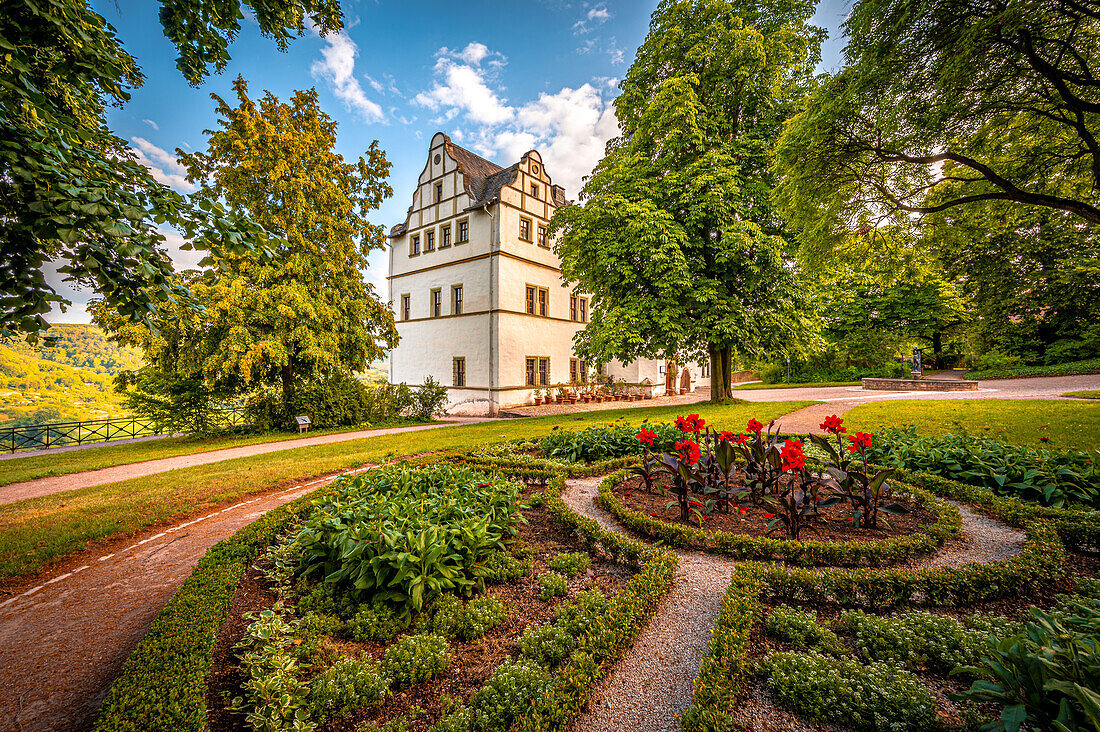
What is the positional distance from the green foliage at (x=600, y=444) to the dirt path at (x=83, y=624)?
16.4 ft

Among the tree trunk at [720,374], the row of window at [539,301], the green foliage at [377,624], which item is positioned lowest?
the green foliage at [377,624]

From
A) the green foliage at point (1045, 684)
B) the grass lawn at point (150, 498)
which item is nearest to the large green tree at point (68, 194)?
the grass lawn at point (150, 498)

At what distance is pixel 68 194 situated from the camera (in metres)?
2.56

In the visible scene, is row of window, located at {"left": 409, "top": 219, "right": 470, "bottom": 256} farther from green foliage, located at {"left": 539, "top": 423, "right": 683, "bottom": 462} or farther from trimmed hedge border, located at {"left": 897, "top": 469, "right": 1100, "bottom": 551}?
trimmed hedge border, located at {"left": 897, "top": 469, "right": 1100, "bottom": 551}

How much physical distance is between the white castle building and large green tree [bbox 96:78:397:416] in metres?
5.29

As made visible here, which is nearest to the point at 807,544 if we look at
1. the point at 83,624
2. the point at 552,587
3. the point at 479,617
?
the point at 552,587

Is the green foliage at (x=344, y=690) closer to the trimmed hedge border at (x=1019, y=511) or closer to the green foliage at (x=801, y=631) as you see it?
the green foliage at (x=801, y=631)

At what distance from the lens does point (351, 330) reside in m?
A: 15.2

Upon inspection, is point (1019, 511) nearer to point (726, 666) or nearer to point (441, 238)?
point (726, 666)

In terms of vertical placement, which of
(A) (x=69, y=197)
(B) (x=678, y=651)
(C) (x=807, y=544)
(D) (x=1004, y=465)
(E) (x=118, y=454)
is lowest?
(E) (x=118, y=454)

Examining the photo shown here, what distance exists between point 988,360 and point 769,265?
23.5 metres

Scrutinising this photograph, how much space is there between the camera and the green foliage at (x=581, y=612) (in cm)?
259

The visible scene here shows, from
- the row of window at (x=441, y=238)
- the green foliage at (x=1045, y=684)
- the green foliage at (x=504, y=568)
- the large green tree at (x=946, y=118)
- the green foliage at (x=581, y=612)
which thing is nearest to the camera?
the green foliage at (x=1045, y=684)

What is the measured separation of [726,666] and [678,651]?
435 millimetres
